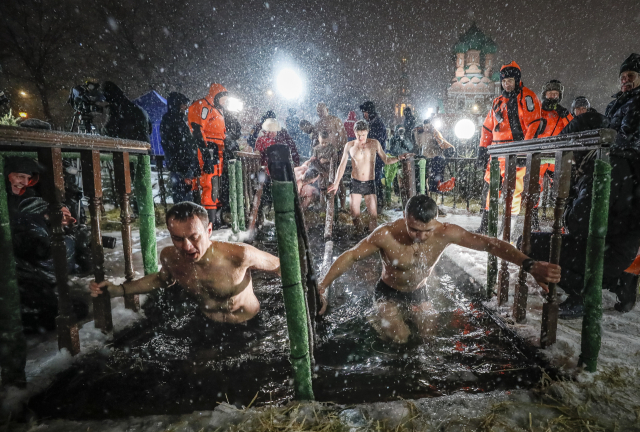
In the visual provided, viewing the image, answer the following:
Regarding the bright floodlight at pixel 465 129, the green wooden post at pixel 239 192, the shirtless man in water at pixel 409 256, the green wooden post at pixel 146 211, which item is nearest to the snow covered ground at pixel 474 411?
the shirtless man in water at pixel 409 256

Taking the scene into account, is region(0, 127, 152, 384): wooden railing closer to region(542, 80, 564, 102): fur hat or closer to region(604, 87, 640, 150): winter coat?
region(604, 87, 640, 150): winter coat

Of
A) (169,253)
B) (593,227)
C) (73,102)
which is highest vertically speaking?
(73,102)

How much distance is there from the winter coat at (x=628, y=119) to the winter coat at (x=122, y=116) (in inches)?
295

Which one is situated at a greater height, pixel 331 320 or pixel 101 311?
pixel 101 311

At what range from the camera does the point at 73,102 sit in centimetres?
529

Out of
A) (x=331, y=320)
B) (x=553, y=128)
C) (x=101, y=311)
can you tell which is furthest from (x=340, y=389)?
(x=553, y=128)

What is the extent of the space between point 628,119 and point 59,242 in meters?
5.71

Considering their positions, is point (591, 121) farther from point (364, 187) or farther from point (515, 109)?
point (364, 187)

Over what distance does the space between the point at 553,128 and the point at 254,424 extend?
7290 millimetres

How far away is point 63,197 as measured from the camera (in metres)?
2.43

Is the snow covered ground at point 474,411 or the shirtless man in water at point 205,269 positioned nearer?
the snow covered ground at point 474,411

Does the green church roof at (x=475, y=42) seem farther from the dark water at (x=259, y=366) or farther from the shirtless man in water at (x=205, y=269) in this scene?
the shirtless man in water at (x=205, y=269)

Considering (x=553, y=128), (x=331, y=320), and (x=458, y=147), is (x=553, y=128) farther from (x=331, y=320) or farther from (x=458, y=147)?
(x=458, y=147)

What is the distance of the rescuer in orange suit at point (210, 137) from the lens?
259 inches
